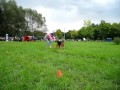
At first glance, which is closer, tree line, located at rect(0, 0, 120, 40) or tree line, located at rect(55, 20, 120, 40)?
tree line, located at rect(0, 0, 120, 40)

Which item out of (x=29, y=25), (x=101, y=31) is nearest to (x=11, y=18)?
(x=29, y=25)

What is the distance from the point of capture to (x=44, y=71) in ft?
28.1

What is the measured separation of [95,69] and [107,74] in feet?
3.32

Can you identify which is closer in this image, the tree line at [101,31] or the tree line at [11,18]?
the tree line at [11,18]

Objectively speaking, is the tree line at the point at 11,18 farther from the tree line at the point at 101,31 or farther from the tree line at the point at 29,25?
the tree line at the point at 101,31

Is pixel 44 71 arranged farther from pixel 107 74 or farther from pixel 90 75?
pixel 107 74

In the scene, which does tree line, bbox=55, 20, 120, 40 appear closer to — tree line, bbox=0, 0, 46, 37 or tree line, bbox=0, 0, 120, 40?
tree line, bbox=0, 0, 120, 40

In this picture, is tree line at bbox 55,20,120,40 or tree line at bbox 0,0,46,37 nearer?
tree line at bbox 0,0,46,37

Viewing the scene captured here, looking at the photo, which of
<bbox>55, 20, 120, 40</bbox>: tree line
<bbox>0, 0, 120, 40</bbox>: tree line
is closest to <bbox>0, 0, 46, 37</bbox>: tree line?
<bbox>0, 0, 120, 40</bbox>: tree line

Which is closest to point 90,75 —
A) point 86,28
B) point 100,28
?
point 86,28

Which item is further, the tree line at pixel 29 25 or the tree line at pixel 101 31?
the tree line at pixel 101 31

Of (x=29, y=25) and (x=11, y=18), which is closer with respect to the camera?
(x=11, y=18)

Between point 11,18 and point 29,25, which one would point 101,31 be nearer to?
point 29,25

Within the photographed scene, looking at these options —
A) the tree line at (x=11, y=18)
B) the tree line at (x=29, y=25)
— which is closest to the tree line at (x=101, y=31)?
the tree line at (x=29, y=25)
